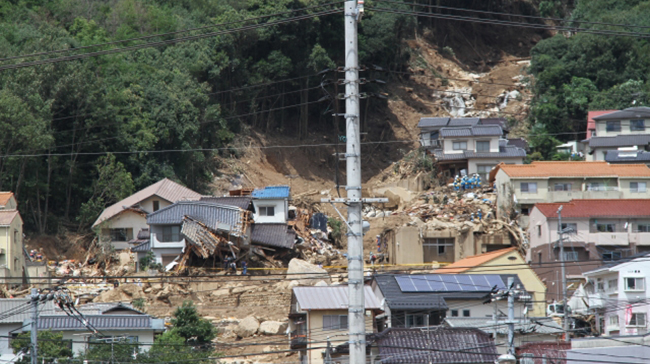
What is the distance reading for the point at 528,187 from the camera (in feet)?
161

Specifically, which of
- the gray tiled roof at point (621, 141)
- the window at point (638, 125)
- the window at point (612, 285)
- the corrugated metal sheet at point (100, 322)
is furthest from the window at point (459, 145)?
the corrugated metal sheet at point (100, 322)

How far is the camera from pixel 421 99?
66812 millimetres

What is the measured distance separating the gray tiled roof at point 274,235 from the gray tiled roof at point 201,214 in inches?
65.7

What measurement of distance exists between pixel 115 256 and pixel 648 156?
97.2 feet

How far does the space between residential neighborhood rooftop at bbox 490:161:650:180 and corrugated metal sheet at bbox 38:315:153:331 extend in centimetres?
2437

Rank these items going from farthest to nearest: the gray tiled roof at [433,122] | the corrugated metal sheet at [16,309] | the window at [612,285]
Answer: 1. the gray tiled roof at [433,122]
2. the window at [612,285]
3. the corrugated metal sheet at [16,309]

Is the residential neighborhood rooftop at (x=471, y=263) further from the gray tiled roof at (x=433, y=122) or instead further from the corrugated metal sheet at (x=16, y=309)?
the gray tiled roof at (x=433, y=122)

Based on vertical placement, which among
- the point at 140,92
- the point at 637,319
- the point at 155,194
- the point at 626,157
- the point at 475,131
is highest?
the point at 140,92

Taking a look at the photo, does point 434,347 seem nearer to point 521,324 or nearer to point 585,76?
point 521,324

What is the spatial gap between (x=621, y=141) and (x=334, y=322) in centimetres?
3053

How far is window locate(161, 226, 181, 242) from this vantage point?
139ft

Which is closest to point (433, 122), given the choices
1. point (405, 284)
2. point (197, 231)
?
point (197, 231)

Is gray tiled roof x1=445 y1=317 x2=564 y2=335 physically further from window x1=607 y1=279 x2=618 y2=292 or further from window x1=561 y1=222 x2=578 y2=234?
window x1=561 y1=222 x2=578 y2=234

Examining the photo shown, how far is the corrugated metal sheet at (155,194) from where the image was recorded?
45.0 meters
